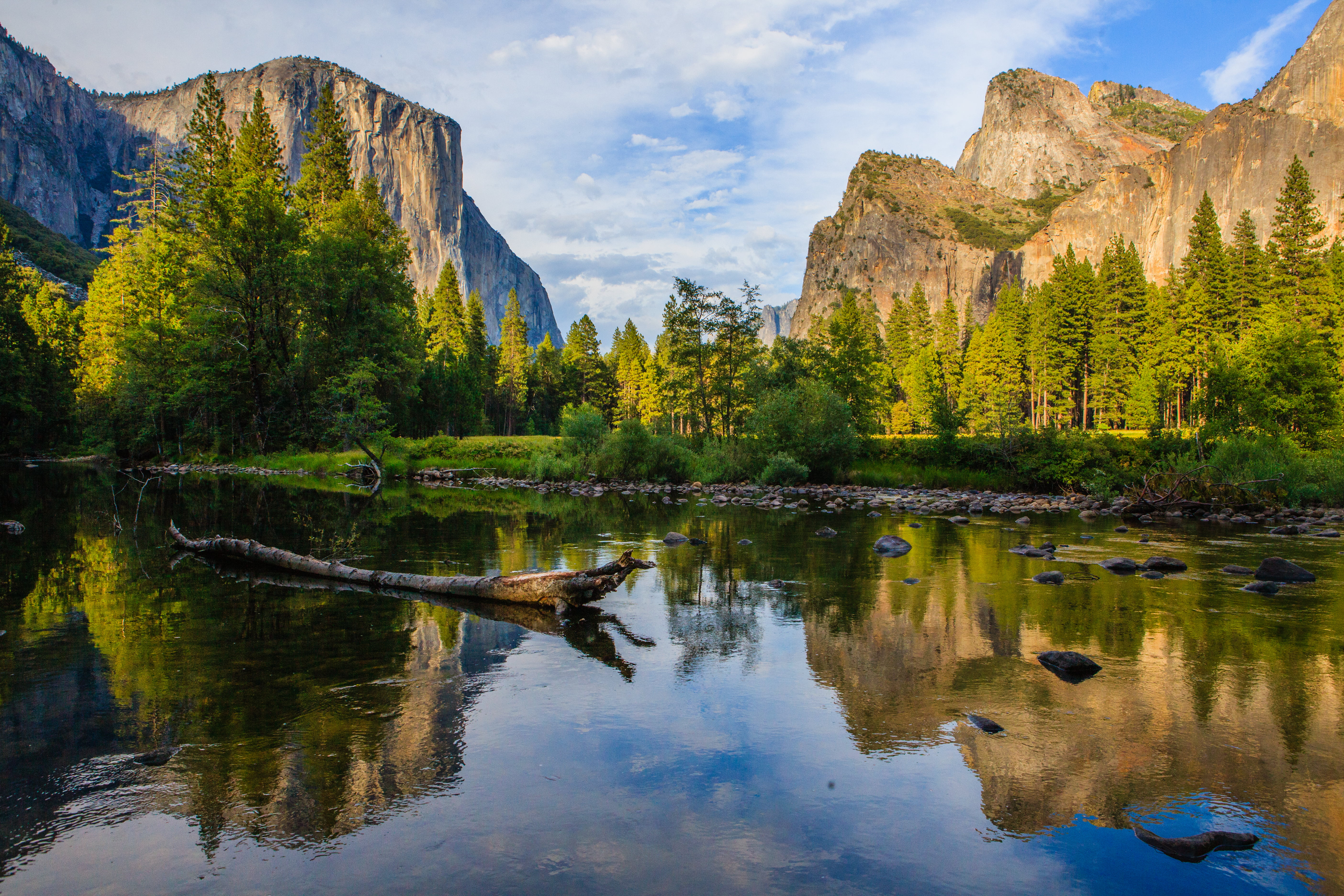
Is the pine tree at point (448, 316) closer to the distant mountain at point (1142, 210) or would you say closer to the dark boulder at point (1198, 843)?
Answer: the distant mountain at point (1142, 210)

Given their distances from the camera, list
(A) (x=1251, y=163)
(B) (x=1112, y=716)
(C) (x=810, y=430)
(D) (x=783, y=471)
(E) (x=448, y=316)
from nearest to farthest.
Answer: (B) (x=1112, y=716)
(D) (x=783, y=471)
(C) (x=810, y=430)
(E) (x=448, y=316)
(A) (x=1251, y=163)

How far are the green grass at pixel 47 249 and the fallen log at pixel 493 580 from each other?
106 metres

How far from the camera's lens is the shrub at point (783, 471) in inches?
1302

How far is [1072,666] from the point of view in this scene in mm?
6859

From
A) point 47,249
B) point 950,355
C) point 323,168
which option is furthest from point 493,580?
point 47,249

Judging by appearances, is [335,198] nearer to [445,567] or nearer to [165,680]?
[445,567]

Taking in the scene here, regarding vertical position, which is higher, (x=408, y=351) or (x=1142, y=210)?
(x=1142, y=210)

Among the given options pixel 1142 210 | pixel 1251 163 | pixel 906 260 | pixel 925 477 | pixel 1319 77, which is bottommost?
pixel 925 477

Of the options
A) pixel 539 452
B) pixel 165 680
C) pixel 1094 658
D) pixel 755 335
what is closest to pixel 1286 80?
pixel 755 335

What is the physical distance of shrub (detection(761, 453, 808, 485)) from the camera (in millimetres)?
33062

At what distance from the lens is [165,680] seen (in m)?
6.11

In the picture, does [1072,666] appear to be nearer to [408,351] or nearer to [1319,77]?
[408,351]

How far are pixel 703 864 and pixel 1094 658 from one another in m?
5.77

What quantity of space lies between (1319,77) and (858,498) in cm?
13428
